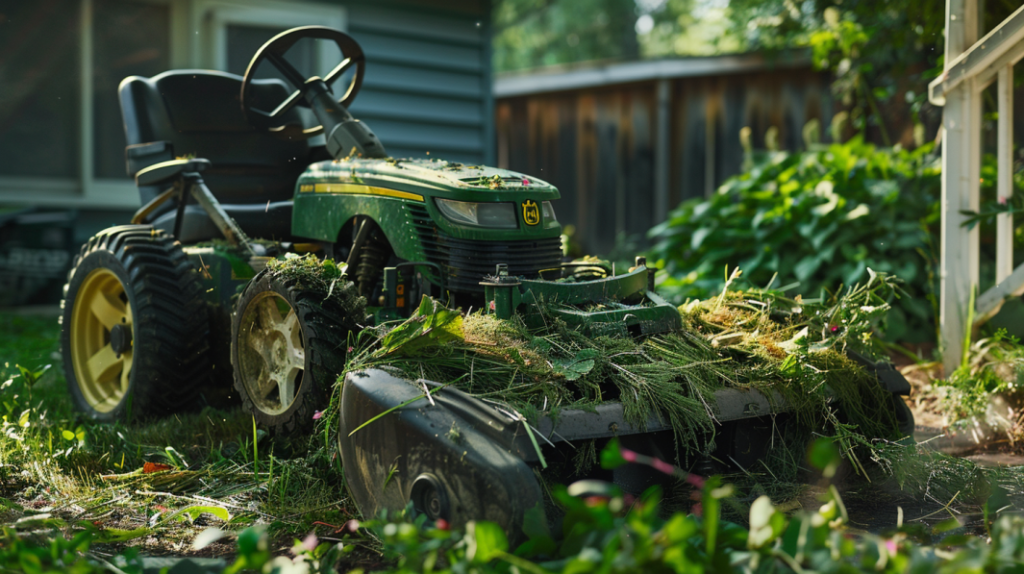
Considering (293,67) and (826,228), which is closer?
(293,67)

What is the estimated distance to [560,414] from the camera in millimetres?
2400

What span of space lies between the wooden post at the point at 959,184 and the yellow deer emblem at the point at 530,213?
85.1 inches

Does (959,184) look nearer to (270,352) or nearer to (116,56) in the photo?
(270,352)

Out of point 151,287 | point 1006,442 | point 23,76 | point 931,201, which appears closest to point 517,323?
point 151,287

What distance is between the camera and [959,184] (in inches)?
167

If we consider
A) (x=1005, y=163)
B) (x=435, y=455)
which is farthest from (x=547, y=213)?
(x=1005, y=163)

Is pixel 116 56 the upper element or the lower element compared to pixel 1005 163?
upper

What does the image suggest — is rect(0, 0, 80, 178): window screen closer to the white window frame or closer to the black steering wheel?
the white window frame

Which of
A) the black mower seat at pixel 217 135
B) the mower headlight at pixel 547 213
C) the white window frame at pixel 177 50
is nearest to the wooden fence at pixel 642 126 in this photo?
the white window frame at pixel 177 50

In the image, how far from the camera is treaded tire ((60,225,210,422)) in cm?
357

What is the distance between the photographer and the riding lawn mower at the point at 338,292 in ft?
7.73

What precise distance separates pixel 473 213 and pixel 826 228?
3347 mm

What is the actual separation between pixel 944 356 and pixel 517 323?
2.43 metres

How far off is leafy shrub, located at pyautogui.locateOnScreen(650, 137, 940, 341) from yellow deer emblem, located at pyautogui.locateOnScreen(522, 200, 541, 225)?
2179 millimetres
